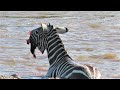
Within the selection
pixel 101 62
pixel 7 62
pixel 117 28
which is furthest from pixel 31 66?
pixel 117 28

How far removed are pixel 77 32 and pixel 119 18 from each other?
95 cm

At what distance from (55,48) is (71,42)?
242 cm

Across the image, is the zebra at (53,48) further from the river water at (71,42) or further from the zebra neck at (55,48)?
the river water at (71,42)

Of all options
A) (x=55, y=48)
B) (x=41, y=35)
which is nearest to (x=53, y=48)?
(x=55, y=48)

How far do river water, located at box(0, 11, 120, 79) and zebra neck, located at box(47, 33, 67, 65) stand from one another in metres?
0.57

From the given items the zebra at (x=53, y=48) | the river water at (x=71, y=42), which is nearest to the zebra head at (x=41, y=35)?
the zebra at (x=53, y=48)

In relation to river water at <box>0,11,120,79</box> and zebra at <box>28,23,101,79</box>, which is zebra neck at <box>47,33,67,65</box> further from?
river water at <box>0,11,120,79</box>

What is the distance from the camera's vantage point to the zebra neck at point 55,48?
4828 mm

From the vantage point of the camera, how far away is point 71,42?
7.26 m

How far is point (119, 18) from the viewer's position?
27.6 ft

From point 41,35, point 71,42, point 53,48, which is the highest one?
point 41,35

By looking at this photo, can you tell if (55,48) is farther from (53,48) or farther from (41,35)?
(41,35)

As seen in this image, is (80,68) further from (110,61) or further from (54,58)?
(110,61)

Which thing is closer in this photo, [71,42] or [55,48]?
[55,48]
